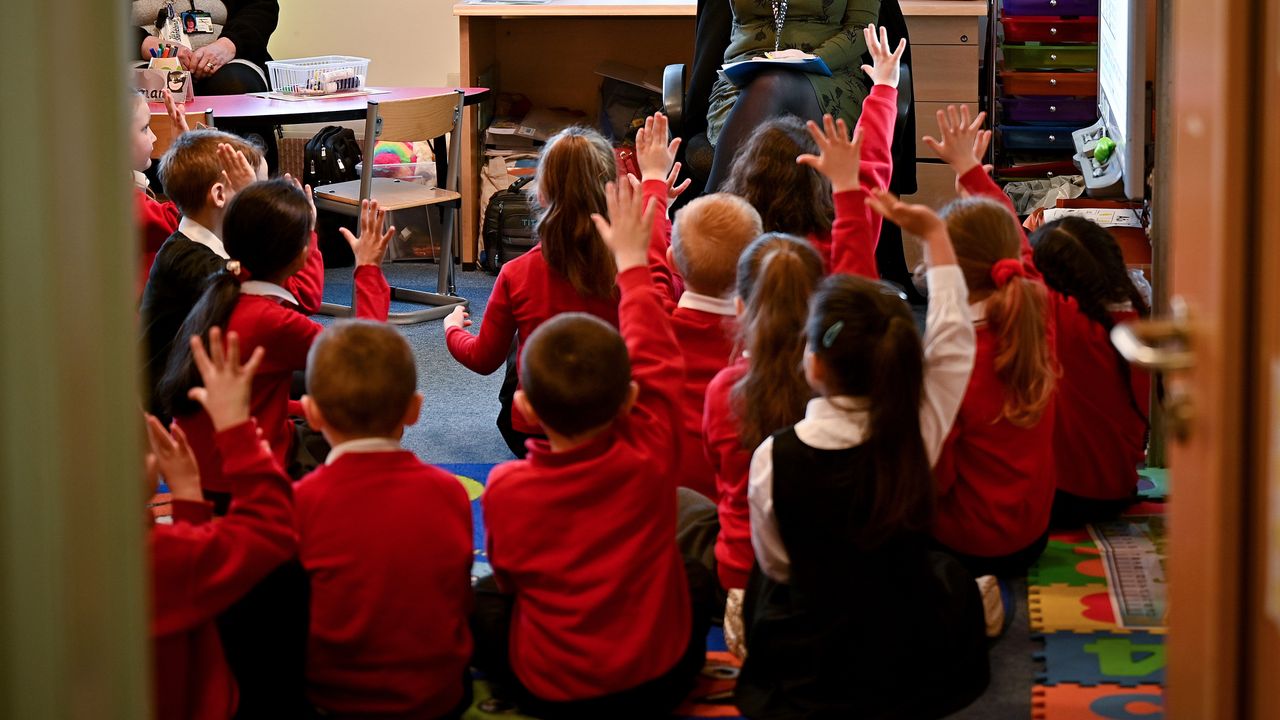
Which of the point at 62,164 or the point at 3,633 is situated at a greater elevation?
the point at 62,164

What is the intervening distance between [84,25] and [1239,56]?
1.00 m

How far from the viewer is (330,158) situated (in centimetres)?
529

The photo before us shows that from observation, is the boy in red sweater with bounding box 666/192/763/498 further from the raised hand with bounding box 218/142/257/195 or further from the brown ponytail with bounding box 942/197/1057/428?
the raised hand with bounding box 218/142/257/195

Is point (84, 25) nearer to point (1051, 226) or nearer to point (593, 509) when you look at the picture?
point (593, 509)

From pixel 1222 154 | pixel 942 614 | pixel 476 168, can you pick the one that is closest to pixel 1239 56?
pixel 1222 154

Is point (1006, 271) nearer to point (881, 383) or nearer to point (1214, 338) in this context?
point (881, 383)

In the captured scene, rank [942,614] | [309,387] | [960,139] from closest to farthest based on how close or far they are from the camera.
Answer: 1. [309,387]
2. [942,614]
3. [960,139]

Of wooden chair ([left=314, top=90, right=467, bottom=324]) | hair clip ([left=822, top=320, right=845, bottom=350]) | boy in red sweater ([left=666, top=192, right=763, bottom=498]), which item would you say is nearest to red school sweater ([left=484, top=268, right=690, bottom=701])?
hair clip ([left=822, top=320, right=845, bottom=350])

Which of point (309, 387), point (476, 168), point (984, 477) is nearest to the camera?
point (309, 387)

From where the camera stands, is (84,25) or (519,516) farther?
(519,516)

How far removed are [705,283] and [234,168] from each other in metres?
1.01

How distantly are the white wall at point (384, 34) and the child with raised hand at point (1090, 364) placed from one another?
4060mm

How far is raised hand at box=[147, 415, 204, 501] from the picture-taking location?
187 centimetres

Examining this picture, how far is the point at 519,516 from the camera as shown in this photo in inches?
77.5
